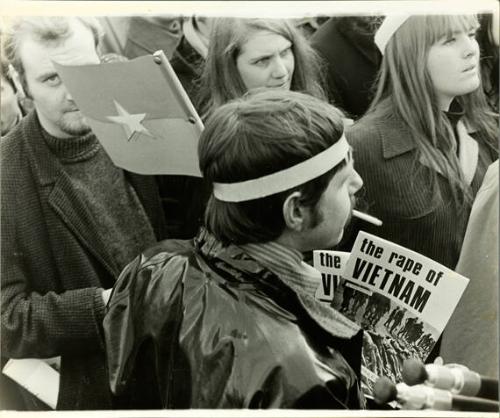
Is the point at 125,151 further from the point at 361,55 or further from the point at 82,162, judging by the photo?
the point at 361,55

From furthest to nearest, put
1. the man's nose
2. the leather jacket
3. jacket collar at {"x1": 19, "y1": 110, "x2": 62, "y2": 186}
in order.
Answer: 1. jacket collar at {"x1": 19, "y1": 110, "x2": 62, "y2": 186}
2. the man's nose
3. the leather jacket

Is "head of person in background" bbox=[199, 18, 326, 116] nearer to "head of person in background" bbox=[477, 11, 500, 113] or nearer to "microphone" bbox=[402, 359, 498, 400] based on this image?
"head of person in background" bbox=[477, 11, 500, 113]

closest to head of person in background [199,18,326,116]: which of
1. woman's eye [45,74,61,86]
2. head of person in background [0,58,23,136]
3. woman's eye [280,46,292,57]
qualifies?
woman's eye [280,46,292,57]

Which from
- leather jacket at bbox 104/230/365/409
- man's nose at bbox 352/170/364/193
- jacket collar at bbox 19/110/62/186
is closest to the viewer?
leather jacket at bbox 104/230/365/409

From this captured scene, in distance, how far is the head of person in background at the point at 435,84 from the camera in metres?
2.85

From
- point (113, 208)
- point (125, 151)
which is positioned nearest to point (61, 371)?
point (113, 208)

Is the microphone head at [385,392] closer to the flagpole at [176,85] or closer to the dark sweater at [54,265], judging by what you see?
the dark sweater at [54,265]

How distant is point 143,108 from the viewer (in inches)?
113

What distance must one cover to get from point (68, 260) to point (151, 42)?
78 centimetres

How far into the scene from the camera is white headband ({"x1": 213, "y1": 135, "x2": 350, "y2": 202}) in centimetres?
271

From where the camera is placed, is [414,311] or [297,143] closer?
[297,143]

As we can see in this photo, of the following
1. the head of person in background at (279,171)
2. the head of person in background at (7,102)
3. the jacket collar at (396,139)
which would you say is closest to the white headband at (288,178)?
the head of person in background at (279,171)

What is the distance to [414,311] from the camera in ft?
9.44

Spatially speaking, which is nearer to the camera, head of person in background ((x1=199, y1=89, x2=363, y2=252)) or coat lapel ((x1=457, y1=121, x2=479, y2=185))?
head of person in background ((x1=199, y1=89, x2=363, y2=252))
